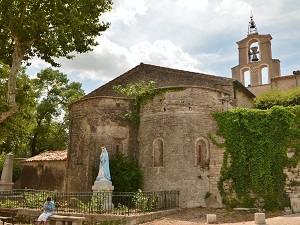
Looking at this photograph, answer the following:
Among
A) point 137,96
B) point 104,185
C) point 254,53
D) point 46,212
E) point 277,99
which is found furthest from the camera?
point 254,53

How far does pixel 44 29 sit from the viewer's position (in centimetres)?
1506

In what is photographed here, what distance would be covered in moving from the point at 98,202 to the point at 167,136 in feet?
17.7

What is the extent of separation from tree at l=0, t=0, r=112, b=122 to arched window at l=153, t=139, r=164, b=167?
631cm

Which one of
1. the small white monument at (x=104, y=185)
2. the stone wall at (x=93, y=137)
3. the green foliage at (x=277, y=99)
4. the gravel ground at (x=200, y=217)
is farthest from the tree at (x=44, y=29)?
the green foliage at (x=277, y=99)

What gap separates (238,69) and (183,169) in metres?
18.2

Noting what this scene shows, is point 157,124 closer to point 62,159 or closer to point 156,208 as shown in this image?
point 156,208

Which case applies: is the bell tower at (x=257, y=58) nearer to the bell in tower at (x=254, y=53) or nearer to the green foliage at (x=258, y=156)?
→ the bell in tower at (x=254, y=53)

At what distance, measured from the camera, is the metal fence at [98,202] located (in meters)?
14.1

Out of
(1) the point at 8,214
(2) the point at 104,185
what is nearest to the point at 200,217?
(2) the point at 104,185

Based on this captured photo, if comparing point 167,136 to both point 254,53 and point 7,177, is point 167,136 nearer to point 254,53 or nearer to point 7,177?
point 7,177

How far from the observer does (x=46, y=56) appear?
1655cm

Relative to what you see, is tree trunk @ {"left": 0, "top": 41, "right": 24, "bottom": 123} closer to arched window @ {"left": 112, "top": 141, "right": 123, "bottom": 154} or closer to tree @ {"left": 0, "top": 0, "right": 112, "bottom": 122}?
tree @ {"left": 0, "top": 0, "right": 112, "bottom": 122}

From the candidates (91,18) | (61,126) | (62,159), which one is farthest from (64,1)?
(61,126)

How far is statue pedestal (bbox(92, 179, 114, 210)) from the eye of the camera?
567 inches
